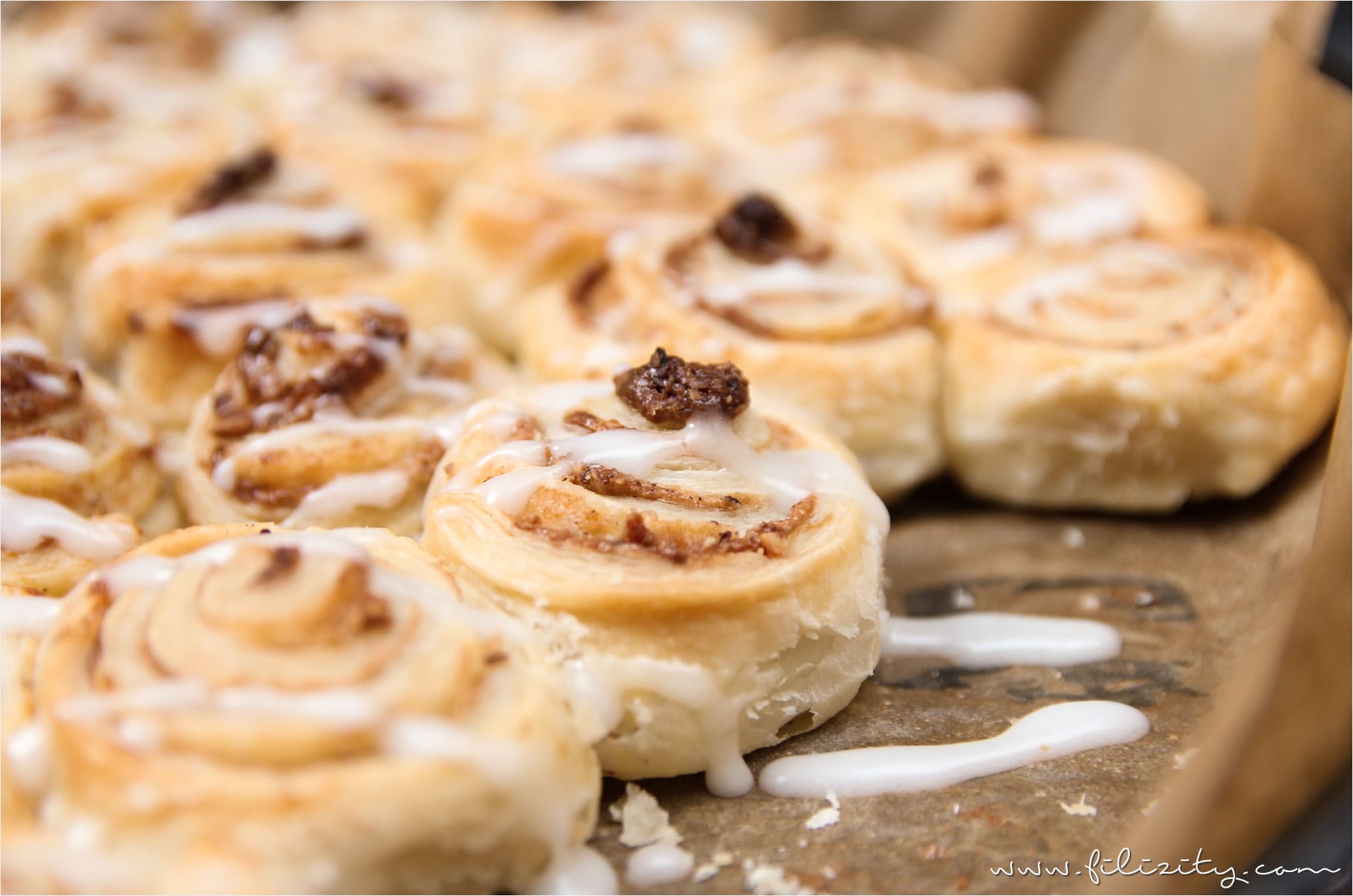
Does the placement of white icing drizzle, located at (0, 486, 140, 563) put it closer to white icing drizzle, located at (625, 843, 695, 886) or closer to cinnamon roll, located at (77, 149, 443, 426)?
cinnamon roll, located at (77, 149, 443, 426)

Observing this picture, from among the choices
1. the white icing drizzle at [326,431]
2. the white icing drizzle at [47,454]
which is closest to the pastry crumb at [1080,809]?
the white icing drizzle at [326,431]

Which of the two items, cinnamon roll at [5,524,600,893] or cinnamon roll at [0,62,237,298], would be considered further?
cinnamon roll at [0,62,237,298]

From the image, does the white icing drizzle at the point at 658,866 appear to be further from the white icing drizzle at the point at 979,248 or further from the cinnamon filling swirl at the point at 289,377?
the white icing drizzle at the point at 979,248

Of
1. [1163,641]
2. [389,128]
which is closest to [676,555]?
[1163,641]

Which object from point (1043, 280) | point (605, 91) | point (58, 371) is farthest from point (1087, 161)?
point (58, 371)

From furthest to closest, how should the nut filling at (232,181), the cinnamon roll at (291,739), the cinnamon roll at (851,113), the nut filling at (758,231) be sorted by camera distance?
the cinnamon roll at (851,113), the nut filling at (232,181), the nut filling at (758,231), the cinnamon roll at (291,739)

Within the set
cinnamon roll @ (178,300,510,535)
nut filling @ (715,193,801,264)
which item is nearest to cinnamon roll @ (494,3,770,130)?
nut filling @ (715,193,801,264)
